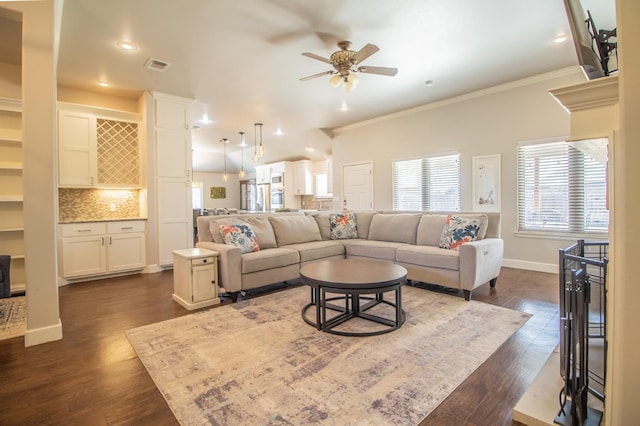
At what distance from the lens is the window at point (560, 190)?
427 centimetres

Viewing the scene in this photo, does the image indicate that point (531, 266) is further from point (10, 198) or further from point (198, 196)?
point (198, 196)

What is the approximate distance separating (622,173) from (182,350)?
105 inches

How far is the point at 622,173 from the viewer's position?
3.19 ft

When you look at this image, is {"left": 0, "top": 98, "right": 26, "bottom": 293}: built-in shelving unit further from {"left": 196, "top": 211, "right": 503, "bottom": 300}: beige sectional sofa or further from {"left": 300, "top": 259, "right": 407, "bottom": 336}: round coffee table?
{"left": 300, "top": 259, "right": 407, "bottom": 336}: round coffee table

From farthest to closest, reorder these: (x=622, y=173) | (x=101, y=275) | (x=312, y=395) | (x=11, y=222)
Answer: (x=101, y=275) → (x=11, y=222) → (x=312, y=395) → (x=622, y=173)

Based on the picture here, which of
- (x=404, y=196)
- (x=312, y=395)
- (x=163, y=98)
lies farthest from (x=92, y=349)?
(x=404, y=196)

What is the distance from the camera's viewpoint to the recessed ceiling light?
3451 millimetres

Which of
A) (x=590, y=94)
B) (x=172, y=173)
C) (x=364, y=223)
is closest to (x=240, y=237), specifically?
(x=364, y=223)

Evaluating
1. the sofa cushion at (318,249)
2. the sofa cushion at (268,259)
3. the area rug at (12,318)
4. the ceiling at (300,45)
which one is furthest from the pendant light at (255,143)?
the area rug at (12,318)

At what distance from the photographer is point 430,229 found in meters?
4.18

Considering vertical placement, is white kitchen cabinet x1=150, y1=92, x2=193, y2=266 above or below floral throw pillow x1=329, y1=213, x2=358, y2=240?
above

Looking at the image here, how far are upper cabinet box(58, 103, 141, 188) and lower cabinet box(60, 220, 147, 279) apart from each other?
72 centimetres

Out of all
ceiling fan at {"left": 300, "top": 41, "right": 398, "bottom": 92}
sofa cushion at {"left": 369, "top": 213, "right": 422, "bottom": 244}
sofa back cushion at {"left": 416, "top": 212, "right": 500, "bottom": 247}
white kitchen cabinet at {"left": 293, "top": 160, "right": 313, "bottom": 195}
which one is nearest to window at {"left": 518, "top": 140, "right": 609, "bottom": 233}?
sofa back cushion at {"left": 416, "top": 212, "right": 500, "bottom": 247}

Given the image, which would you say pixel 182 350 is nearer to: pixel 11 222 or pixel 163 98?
pixel 11 222
